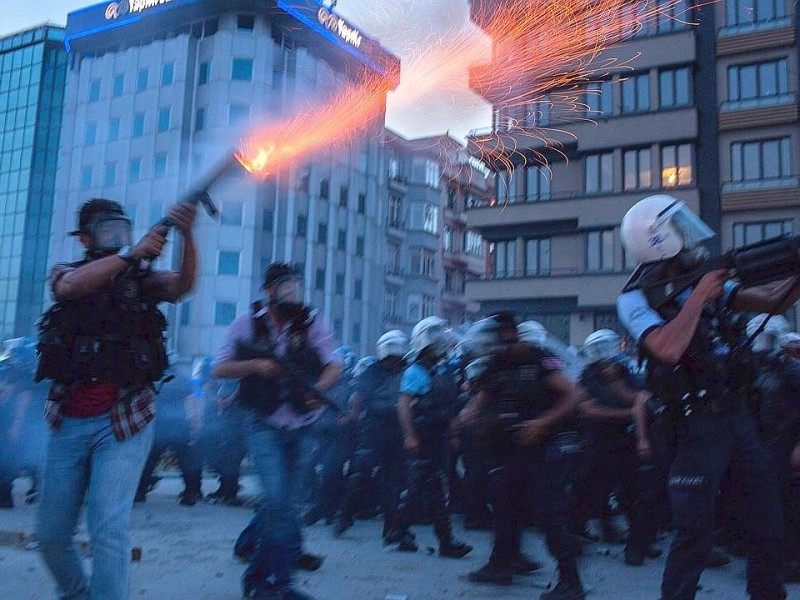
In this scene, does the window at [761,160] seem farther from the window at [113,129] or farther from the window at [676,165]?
the window at [113,129]

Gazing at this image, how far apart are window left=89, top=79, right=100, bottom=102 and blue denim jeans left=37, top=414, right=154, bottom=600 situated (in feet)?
166

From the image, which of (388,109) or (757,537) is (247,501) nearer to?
(388,109)

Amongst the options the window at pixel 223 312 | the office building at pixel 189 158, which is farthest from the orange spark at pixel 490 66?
the window at pixel 223 312

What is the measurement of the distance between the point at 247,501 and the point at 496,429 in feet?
17.3

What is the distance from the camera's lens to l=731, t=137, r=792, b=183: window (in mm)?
28172

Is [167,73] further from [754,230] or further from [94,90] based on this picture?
[754,230]

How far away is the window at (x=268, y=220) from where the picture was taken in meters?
44.2

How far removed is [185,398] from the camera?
11094 mm

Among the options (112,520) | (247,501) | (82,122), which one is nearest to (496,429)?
(112,520)

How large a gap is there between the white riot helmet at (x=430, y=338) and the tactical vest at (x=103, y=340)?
4200 mm

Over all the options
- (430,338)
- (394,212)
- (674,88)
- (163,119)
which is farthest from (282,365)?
(394,212)

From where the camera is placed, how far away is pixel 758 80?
28.7 m

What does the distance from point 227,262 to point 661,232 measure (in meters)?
40.2

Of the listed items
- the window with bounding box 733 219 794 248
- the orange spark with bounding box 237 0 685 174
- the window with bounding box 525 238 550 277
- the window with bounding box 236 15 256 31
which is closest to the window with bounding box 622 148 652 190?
the window with bounding box 733 219 794 248
